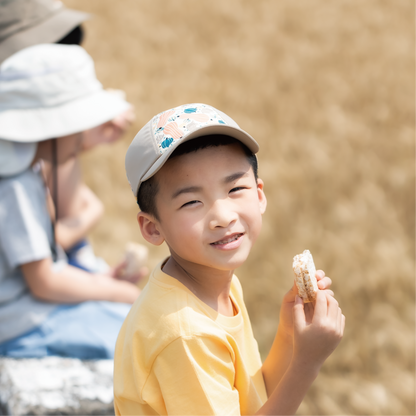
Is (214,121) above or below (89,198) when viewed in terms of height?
above

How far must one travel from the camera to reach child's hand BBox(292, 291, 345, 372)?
1181 millimetres

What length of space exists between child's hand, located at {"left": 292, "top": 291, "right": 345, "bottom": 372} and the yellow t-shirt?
16 cm

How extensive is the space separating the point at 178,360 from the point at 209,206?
0.34m

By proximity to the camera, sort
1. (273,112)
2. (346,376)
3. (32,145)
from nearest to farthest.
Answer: (32,145) < (346,376) < (273,112)

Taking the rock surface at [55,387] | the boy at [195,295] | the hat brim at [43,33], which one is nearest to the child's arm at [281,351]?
the boy at [195,295]

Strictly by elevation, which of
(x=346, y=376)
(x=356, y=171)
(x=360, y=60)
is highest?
(x=360, y=60)

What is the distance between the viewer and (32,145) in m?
2.21

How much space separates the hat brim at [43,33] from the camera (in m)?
2.36

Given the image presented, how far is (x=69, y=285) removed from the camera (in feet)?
7.30

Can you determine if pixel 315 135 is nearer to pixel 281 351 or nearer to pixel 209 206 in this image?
pixel 281 351

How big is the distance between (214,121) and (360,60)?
5503 mm

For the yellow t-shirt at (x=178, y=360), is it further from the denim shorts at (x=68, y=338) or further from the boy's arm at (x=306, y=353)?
the denim shorts at (x=68, y=338)

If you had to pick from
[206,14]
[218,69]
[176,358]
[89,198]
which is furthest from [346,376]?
[206,14]

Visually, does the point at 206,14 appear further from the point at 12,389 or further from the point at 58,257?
the point at 12,389
